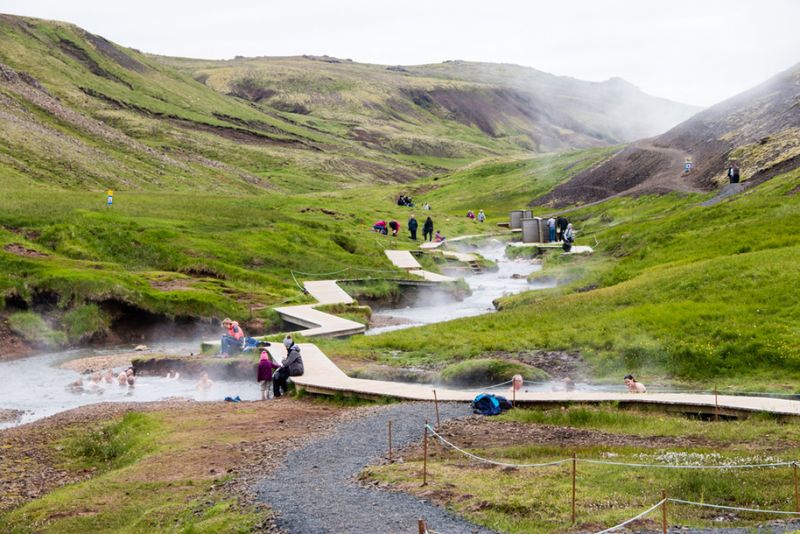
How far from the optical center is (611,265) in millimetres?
52844

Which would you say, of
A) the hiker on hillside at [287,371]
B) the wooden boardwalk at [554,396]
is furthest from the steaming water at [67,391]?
the wooden boardwalk at [554,396]

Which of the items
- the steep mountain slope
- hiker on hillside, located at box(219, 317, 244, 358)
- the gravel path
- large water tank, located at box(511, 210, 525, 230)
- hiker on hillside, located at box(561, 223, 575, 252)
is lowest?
the gravel path

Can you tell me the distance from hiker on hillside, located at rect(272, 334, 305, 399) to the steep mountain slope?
148 feet

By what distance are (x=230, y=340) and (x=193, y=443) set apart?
13.3m

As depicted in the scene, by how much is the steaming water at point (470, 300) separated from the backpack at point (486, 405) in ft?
64.0

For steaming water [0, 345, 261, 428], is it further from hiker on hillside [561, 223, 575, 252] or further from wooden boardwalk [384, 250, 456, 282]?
hiker on hillside [561, 223, 575, 252]

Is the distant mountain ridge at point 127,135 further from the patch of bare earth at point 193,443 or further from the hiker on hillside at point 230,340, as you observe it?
the patch of bare earth at point 193,443

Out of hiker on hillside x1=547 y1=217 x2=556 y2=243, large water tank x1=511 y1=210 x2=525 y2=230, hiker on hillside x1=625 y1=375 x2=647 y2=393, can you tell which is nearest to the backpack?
hiker on hillside x1=625 y1=375 x2=647 y2=393

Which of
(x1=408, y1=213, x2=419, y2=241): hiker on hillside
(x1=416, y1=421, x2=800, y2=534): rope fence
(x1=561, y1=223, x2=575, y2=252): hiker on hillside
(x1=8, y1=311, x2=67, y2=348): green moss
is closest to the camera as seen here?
(x1=416, y1=421, x2=800, y2=534): rope fence

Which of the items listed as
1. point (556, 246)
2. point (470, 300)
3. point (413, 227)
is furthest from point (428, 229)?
point (470, 300)

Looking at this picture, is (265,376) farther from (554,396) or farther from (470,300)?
(470,300)

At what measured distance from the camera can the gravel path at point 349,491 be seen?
50.8ft

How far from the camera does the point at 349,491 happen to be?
1764 cm

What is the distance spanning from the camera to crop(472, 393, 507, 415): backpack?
78.7 ft
